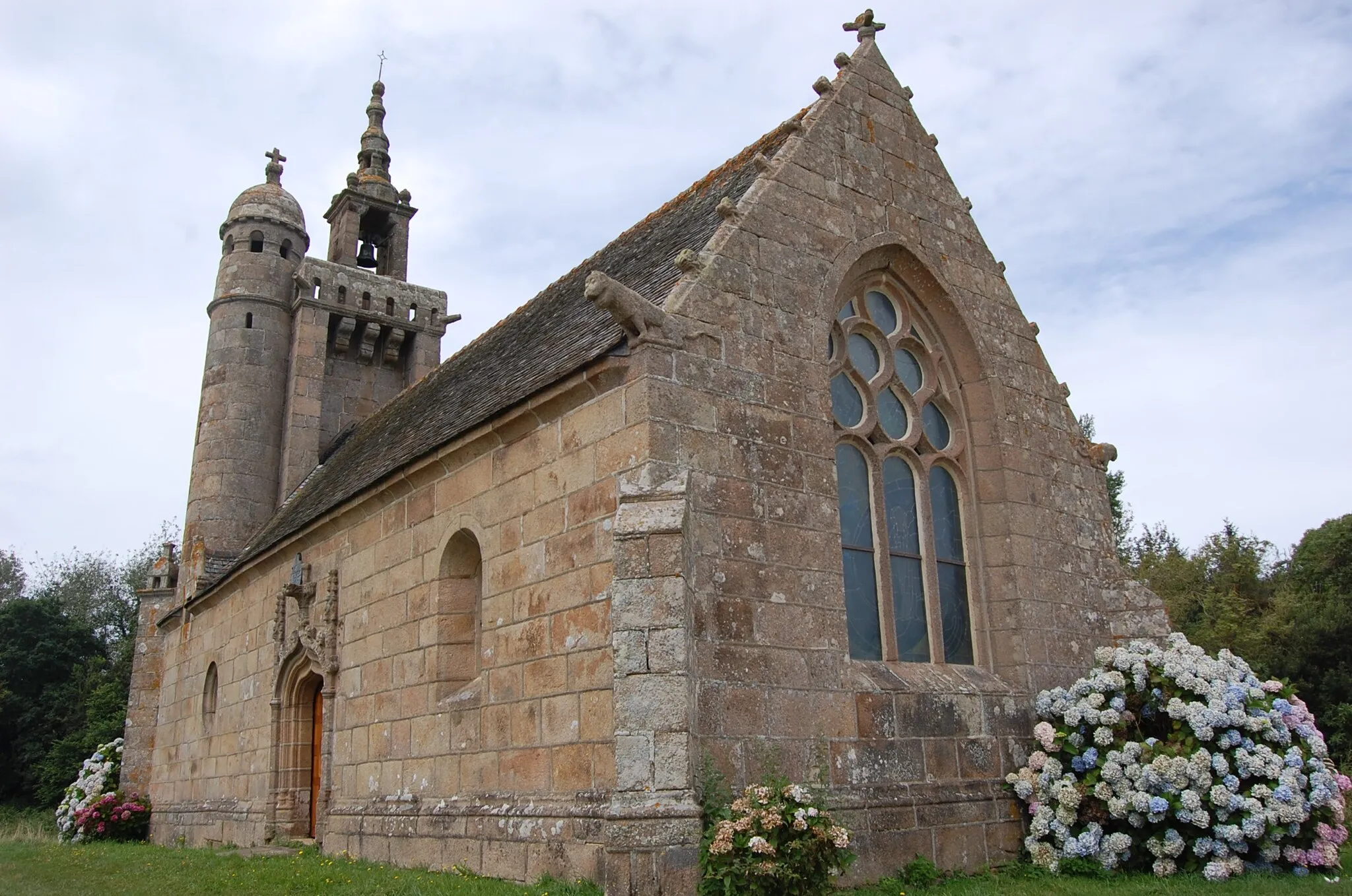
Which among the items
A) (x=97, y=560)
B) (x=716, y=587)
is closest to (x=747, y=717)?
(x=716, y=587)

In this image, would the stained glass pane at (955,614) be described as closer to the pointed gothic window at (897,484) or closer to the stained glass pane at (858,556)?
the pointed gothic window at (897,484)

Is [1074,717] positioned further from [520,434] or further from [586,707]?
[520,434]

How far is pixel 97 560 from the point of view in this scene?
160 ft

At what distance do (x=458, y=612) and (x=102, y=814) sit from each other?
512 inches

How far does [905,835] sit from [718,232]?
486 centimetres

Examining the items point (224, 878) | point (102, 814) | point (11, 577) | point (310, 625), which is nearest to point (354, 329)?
point (310, 625)

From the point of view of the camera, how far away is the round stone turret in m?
19.0

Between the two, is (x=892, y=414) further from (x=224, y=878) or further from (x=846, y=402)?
(x=224, y=878)

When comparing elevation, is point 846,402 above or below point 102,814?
above

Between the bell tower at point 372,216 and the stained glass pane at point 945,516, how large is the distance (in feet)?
45.9

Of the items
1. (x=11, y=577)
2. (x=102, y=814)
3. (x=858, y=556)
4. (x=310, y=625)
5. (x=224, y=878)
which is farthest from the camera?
(x=11, y=577)

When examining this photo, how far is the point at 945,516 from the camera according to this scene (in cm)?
1022

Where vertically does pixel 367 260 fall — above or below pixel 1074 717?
above

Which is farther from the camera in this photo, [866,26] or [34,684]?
[34,684]
